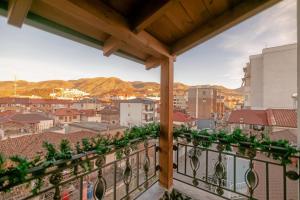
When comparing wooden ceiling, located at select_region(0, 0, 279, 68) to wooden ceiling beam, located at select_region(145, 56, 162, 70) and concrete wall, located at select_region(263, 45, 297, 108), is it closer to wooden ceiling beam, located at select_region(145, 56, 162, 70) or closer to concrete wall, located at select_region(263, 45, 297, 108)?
wooden ceiling beam, located at select_region(145, 56, 162, 70)

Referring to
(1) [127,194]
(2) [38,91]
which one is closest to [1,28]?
(2) [38,91]

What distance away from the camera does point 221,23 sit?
1.77m

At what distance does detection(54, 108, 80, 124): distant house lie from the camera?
253 cm

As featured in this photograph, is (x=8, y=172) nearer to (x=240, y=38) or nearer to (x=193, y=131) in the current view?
(x=193, y=131)

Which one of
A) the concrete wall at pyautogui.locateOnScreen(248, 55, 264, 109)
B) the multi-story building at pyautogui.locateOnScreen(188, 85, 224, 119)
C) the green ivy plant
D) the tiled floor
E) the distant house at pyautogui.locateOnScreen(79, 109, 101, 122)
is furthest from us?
the concrete wall at pyautogui.locateOnScreen(248, 55, 264, 109)

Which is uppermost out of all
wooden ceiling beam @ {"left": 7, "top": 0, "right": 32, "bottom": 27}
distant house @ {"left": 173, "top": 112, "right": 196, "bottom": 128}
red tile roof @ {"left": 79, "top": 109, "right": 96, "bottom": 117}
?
wooden ceiling beam @ {"left": 7, "top": 0, "right": 32, "bottom": 27}

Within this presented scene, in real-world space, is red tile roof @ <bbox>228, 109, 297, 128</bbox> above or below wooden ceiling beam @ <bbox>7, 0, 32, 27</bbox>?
below

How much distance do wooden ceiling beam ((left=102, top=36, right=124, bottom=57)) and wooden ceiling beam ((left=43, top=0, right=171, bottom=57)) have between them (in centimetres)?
7

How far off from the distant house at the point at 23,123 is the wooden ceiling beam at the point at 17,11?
126 centimetres

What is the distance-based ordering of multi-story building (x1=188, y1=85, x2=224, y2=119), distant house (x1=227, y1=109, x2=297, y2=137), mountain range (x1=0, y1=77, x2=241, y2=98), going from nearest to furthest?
mountain range (x1=0, y1=77, x2=241, y2=98) → distant house (x1=227, y1=109, x2=297, y2=137) → multi-story building (x1=188, y1=85, x2=224, y2=119)

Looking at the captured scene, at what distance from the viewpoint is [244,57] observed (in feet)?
15.5

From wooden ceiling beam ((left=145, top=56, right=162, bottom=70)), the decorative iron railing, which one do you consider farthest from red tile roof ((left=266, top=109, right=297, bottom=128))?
the decorative iron railing

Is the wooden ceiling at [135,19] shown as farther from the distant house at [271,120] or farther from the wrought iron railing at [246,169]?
the distant house at [271,120]

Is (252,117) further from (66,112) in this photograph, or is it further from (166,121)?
(66,112)
